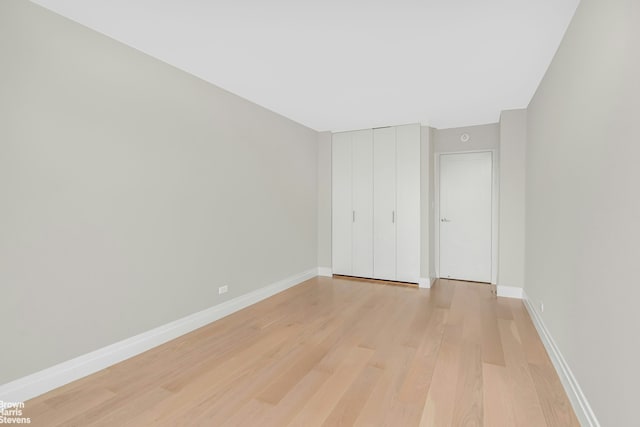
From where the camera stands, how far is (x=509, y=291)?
13.7 ft

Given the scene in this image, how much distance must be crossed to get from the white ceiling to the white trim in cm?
251

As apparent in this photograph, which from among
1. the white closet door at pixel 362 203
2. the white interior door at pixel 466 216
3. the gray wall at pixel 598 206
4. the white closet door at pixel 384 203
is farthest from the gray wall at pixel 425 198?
the gray wall at pixel 598 206

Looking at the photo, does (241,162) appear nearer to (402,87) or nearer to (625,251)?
(402,87)

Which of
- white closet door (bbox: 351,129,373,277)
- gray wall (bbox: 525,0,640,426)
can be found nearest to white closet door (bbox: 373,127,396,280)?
white closet door (bbox: 351,129,373,277)

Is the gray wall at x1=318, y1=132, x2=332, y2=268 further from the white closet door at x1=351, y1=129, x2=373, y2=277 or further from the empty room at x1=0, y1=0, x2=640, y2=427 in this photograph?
the empty room at x1=0, y1=0, x2=640, y2=427

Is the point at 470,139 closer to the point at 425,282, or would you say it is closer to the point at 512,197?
the point at 512,197

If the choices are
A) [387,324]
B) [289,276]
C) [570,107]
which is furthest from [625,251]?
[289,276]

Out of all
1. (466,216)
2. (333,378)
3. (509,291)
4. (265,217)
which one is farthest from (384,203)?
(333,378)

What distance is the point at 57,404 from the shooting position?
1926 mm

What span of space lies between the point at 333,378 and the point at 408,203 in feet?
10.6

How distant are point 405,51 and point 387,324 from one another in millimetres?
2699

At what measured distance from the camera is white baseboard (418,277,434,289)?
472 centimetres

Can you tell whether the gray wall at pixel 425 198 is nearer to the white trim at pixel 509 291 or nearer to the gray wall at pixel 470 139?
the gray wall at pixel 470 139

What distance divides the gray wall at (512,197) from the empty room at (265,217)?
27mm
